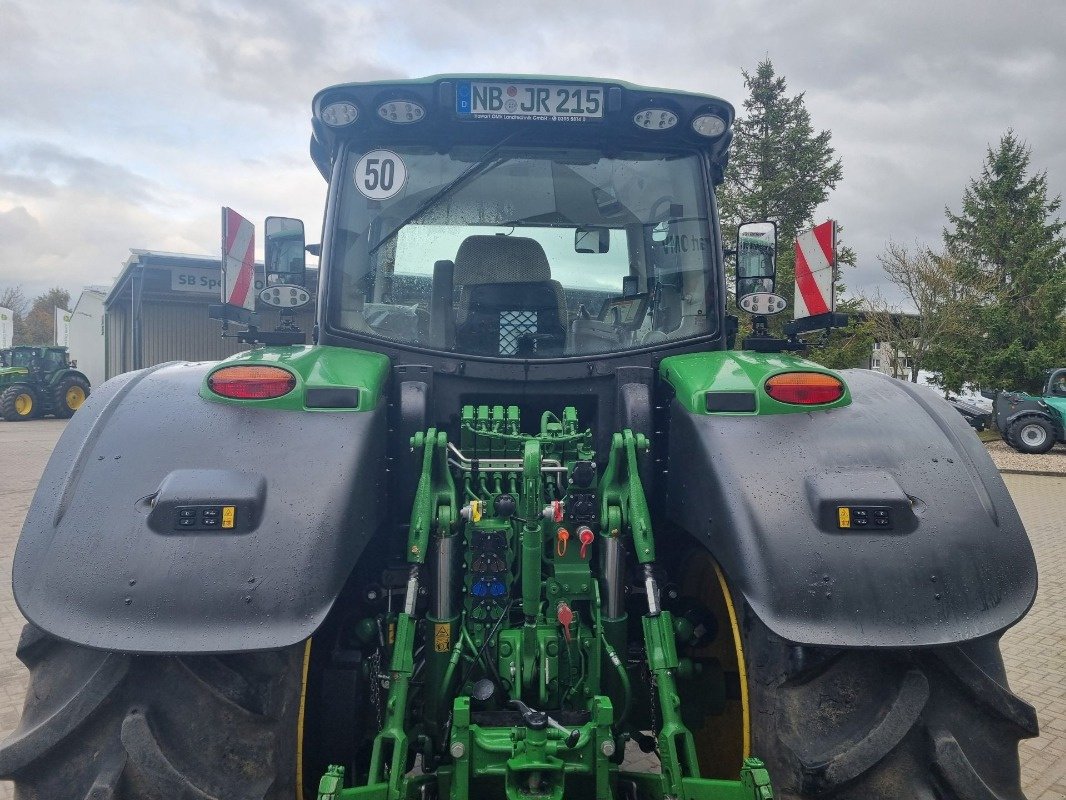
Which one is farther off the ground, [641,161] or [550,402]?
[641,161]

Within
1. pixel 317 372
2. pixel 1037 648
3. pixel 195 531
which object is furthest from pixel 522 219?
pixel 1037 648

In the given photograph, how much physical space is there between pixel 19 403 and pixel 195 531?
2713 cm

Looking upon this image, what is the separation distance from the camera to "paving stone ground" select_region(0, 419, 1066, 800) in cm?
362

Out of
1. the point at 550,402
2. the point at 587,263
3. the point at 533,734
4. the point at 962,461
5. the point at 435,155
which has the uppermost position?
the point at 435,155

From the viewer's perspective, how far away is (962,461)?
227 centimetres

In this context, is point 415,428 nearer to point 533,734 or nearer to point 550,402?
point 550,402

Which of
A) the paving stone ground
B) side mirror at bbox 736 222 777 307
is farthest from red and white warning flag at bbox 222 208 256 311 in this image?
the paving stone ground

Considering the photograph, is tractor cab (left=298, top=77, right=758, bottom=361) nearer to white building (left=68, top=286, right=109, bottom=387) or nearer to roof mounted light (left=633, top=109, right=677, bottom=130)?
roof mounted light (left=633, top=109, right=677, bottom=130)

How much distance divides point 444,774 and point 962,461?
1.71m

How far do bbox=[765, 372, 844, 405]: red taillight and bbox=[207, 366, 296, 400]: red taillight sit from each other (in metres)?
1.48

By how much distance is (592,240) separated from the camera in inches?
123

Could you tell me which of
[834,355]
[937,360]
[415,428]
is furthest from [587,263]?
[937,360]

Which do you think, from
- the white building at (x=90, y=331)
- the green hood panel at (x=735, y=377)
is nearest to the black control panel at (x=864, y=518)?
the green hood panel at (x=735, y=377)

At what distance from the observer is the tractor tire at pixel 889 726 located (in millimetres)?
1890
